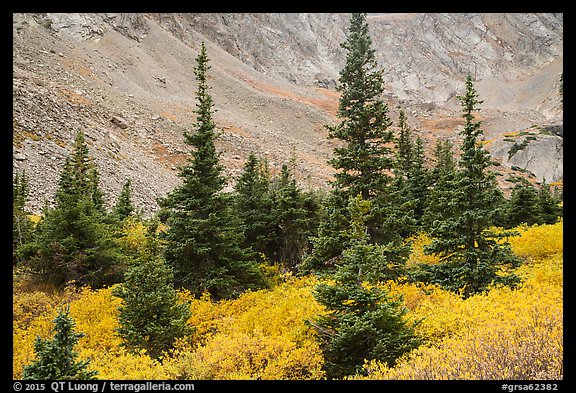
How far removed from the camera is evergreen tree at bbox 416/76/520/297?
14406 mm

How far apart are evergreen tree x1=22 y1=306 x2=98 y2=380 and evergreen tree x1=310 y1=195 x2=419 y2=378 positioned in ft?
19.4

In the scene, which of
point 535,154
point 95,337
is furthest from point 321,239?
point 535,154

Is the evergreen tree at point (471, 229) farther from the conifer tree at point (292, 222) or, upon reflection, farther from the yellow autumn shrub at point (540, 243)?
the conifer tree at point (292, 222)

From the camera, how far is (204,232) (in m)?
17.4

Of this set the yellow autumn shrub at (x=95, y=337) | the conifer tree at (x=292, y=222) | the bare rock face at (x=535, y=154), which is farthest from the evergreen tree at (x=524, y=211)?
the bare rock face at (x=535, y=154)

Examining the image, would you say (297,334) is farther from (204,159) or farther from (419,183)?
(419,183)

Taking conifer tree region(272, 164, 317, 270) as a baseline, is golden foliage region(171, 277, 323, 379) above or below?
below

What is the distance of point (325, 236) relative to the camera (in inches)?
631

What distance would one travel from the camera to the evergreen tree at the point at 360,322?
952cm

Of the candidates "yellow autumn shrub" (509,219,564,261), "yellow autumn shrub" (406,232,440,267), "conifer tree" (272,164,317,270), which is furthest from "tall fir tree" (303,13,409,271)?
"yellow autumn shrub" (509,219,564,261)

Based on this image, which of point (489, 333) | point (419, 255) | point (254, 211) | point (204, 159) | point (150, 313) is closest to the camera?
point (489, 333)

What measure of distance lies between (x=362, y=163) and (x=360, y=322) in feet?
28.6

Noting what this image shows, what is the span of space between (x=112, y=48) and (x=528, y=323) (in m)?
94.6

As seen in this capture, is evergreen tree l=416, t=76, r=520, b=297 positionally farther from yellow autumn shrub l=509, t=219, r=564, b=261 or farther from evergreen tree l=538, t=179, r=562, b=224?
evergreen tree l=538, t=179, r=562, b=224
